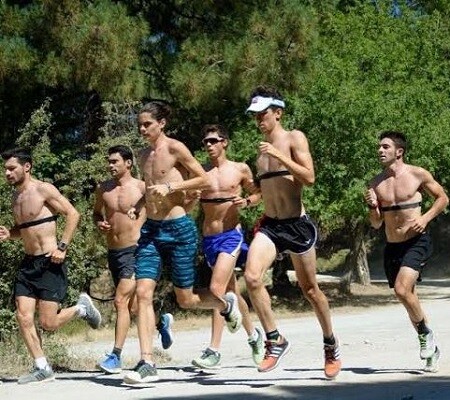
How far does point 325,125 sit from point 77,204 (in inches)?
331

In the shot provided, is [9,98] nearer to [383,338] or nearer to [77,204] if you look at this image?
[77,204]

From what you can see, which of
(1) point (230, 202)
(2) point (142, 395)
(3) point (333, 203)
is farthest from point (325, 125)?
(2) point (142, 395)

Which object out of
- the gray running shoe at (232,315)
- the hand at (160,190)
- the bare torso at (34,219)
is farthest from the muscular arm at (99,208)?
the gray running shoe at (232,315)

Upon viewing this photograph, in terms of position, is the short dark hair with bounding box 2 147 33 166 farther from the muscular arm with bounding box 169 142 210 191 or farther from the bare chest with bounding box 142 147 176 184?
the muscular arm with bounding box 169 142 210 191

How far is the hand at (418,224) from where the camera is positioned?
8.40 m

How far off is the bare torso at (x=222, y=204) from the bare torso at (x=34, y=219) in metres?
1.56

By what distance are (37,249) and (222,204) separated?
6.13 ft

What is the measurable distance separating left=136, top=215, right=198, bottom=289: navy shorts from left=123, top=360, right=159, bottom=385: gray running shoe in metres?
0.77

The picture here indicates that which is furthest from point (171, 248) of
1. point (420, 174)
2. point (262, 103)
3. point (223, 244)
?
point (420, 174)

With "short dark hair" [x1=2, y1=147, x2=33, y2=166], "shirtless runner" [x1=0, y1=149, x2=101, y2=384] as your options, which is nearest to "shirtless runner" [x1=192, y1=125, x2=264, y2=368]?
"shirtless runner" [x1=0, y1=149, x2=101, y2=384]

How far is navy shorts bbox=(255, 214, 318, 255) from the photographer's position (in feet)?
25.4

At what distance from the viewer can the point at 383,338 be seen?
12.3 meters

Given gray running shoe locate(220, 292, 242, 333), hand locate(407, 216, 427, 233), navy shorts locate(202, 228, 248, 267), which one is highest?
hand locate(407, 216, 427, 233)

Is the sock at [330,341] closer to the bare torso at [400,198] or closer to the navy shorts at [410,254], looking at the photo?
the navy shorts at [410,254]
